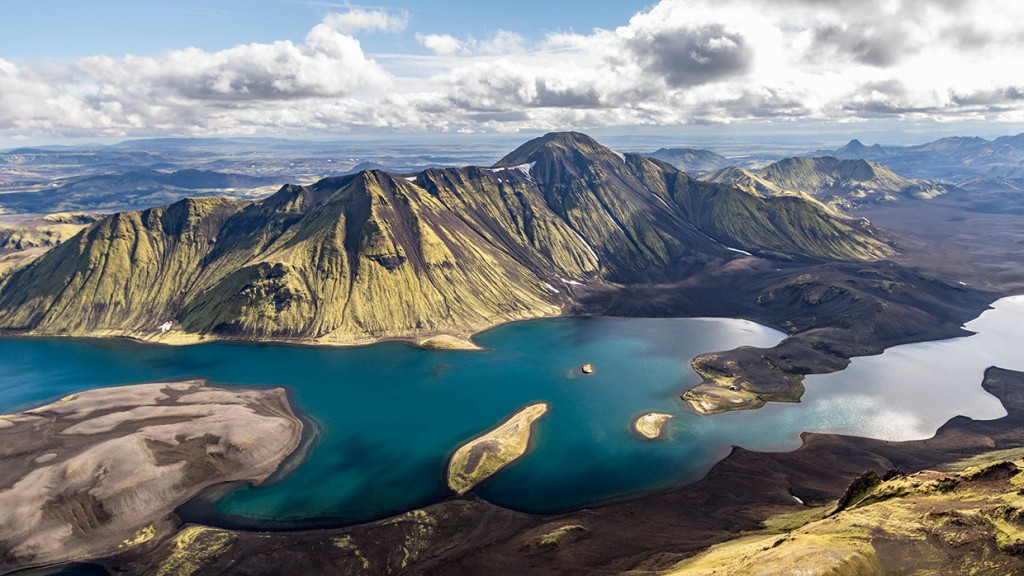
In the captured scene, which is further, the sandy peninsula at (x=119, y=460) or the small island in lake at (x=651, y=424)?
the small island in lake at (x=651, y=424)

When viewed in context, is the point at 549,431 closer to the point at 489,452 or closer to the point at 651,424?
the point at 489,452

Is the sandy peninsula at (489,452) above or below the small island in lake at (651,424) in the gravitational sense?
below

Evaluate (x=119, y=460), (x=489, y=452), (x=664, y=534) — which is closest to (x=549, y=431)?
(x=489, y=452)

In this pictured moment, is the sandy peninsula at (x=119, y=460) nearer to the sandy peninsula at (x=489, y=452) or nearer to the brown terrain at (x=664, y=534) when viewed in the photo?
the brown terrain at (x=664, y=534)

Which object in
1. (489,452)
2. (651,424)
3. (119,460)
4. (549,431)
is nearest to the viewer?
(119,460)

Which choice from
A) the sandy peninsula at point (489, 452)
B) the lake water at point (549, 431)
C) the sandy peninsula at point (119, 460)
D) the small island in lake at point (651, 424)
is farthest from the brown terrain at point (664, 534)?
the small island in lake at point (651, 424)

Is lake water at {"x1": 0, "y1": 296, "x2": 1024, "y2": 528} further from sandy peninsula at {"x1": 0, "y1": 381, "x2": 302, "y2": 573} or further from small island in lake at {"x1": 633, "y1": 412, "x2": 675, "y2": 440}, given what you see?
sandy peninsula at {"x1": 0, "y1": 381, "x2": 302, "y2": 573}
